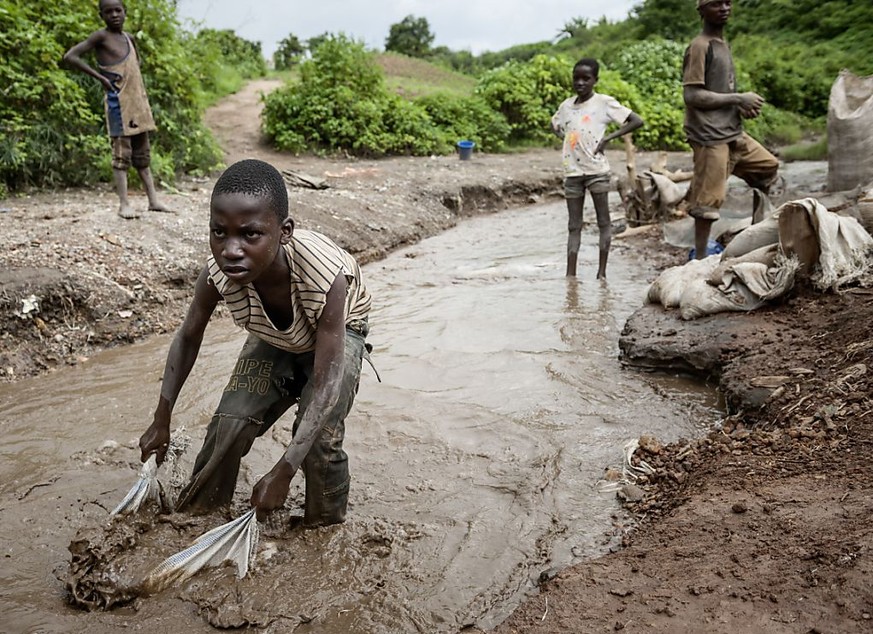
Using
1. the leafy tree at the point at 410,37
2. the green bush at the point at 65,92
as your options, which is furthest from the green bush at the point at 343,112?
the leafy tree at the point at 410,37

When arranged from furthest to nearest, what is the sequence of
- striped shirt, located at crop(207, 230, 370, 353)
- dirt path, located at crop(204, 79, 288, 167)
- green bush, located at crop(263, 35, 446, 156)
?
green bush, located at crop(263, 35, 446, 156), dirt path, located at crop(204, 79, 288, 167), striped shirt, located at crop(207, 230, 370, 353)

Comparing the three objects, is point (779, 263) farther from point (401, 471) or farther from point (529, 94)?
point (529, 94)

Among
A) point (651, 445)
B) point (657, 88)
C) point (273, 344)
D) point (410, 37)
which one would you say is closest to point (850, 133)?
point (651, 445)

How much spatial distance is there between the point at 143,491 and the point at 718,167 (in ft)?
14.4

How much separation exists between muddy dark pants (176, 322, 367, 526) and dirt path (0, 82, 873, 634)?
2.60ft

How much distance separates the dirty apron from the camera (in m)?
5.84

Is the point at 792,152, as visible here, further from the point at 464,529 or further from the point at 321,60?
the point at 464,529

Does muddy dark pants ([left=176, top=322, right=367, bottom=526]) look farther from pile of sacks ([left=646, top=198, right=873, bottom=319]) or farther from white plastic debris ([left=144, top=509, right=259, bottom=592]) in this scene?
pile of sacks ([left=646, top=198, right=873, bottom=319])

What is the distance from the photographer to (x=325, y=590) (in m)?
2.37

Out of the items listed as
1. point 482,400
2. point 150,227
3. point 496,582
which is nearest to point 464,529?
point 496,582

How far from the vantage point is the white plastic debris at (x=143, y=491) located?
2.55m

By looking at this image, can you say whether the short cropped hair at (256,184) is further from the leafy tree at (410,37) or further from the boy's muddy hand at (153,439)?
the leafy tree at (410,37)

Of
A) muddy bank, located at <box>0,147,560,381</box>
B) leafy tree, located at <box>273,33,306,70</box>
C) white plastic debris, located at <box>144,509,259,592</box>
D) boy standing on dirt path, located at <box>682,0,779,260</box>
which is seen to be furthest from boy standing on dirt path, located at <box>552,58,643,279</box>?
leafy tree, located at <box>273,33,306,70</box>

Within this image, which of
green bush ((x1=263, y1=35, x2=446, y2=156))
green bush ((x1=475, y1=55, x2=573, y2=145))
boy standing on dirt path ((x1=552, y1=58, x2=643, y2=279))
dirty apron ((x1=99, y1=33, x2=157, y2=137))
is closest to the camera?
boy standing on dirt path ((x1=552, y1=58, x2=643, y2=279))
